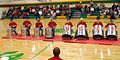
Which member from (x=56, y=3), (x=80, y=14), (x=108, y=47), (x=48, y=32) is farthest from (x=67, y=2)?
(x=108, y=47)

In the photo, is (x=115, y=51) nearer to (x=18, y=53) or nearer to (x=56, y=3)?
(x=18, y=53)

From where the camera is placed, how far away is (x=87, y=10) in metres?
27.8

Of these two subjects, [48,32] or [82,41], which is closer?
[82,41]

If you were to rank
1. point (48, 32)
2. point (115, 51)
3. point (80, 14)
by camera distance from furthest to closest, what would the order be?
point (80, 14) → point (48, 32) → point (115, 51)

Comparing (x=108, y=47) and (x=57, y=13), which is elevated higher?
(x=57, y=13)

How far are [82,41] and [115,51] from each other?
2790 millimetres

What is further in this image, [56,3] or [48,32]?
[56,3]

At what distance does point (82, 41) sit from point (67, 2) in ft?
51.0

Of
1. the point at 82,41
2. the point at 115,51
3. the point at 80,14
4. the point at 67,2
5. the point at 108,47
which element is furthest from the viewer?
the point at 67,2

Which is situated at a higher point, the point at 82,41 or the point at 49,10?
the point at 49,10

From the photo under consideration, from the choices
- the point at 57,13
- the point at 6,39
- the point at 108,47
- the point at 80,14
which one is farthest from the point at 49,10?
the point at 108,47

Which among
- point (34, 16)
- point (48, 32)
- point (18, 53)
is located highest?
point (34, 16)

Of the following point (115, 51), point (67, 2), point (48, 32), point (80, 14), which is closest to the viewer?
point (115, 51)

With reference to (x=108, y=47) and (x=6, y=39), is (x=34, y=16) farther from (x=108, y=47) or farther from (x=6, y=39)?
(x=108, y=47)
